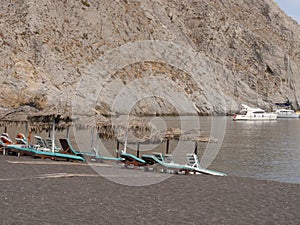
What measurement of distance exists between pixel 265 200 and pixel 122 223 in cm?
765

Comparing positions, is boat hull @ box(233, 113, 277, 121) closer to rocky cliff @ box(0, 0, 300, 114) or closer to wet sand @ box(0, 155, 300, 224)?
rocky cliff @ box(0, 0, 300, 114)

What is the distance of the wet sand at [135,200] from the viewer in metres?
14.8

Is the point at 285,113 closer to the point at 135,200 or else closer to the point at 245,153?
the point at 245,153

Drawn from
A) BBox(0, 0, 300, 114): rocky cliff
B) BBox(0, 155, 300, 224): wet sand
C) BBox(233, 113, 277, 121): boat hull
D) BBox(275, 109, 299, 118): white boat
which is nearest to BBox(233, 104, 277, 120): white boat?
BBox(233, 113, 277, 121): boat hull

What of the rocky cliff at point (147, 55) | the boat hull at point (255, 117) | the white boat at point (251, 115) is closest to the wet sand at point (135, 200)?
the rocky cliff at point (147, 55)

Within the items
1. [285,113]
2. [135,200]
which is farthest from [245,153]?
[285,113]

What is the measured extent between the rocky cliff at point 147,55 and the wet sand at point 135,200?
3468cm

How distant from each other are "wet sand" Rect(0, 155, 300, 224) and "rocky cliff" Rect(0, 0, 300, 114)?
1366 inches

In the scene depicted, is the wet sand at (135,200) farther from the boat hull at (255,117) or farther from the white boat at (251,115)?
the white boat at (251,115)

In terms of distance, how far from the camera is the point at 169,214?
15.7 m

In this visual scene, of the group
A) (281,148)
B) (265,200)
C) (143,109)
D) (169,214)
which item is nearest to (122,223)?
(169,214)

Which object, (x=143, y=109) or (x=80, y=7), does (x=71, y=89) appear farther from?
(x=80, y=7)

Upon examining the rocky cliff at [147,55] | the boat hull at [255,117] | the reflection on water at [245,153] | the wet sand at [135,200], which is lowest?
the wet sand at [135,200]

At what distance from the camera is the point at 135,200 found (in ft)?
57.9
